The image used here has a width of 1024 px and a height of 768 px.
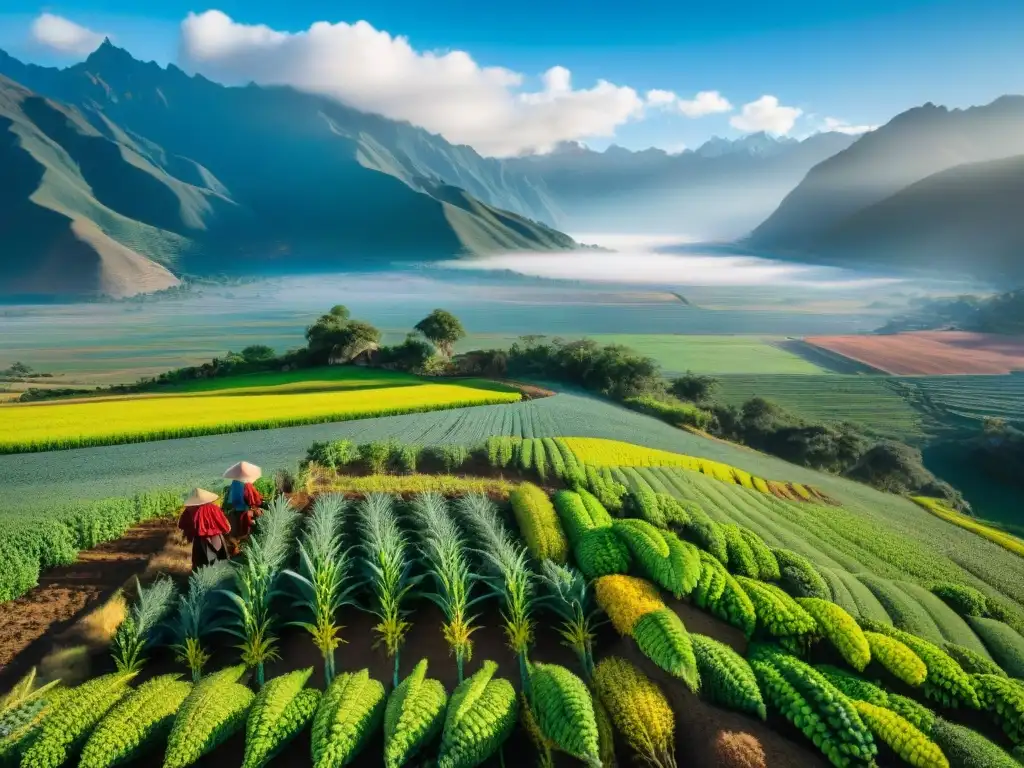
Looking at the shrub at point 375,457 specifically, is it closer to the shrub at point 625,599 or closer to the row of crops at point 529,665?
the row of crops at point 529,665

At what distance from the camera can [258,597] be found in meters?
6.44

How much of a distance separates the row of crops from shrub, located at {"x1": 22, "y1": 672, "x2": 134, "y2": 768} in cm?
1

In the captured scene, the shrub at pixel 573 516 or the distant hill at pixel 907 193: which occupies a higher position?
the distant hill at pixel 907 193

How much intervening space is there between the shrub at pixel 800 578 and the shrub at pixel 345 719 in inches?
214

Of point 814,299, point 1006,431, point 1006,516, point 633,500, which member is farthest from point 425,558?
point 814,299

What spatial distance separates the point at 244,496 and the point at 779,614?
8.22m

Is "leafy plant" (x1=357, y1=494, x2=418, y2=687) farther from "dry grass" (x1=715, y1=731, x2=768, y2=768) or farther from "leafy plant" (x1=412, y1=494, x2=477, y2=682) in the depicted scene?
"dry grass" (x1=715, y1=731, x2=768, y2=768)

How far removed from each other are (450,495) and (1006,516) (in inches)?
986

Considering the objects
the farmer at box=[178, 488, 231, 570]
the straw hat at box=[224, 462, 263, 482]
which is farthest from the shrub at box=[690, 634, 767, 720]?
the straw hat at box=[224, 462, 263, 482]

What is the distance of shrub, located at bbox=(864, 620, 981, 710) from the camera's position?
5.37m

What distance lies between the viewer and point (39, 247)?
13612 centimetres

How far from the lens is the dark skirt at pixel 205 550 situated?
7887mm

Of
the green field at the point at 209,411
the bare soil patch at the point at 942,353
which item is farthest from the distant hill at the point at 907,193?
the green field at the point at 209,411

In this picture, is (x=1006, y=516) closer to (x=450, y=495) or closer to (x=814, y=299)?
(x=450, y=495)
